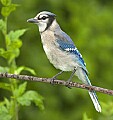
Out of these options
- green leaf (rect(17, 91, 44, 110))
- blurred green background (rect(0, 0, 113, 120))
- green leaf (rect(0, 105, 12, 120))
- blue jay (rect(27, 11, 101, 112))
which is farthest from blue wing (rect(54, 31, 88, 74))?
blurred green background (rect(0, 0, 113, 120))

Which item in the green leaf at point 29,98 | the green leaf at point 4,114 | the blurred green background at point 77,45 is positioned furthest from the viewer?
the blurred green background at point 77,45

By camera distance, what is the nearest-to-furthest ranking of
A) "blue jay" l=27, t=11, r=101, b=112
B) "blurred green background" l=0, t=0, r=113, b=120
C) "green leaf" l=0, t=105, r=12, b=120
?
"green leaf" l=0, t=105, r=12, b=120 < "blue jay" l=27, t=11, r=101, b=112 < "blurred green background" l=0, t=0, r=113, b=120

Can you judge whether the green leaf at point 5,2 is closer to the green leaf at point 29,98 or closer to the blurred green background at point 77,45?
the green leaf at point 29,98

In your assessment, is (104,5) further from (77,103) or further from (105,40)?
(77,103)

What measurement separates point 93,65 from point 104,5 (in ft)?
4.18

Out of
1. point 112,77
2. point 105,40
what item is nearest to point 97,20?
point 105,40

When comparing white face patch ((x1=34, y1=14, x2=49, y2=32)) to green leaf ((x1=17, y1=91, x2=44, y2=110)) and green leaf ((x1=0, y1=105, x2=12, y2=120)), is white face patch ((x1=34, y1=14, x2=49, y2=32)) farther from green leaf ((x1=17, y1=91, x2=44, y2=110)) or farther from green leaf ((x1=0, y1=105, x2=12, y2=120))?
green leaf ((x1=0, y1=105, x2=12, y2=120))

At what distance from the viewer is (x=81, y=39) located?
727 centimetres

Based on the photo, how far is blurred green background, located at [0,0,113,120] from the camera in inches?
271

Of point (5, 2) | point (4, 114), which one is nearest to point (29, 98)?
point (4, 114)

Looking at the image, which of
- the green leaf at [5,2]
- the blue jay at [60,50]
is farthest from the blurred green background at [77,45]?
the green leaf at [5,2]

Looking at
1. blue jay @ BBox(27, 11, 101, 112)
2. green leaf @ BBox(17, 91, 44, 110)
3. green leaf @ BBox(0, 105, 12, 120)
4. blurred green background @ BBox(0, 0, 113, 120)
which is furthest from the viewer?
blurred green background @ BBox(0, 0, 113, 120)

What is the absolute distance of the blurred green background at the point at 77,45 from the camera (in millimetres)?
6875

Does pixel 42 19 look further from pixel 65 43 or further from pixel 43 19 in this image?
pixel 65 43
